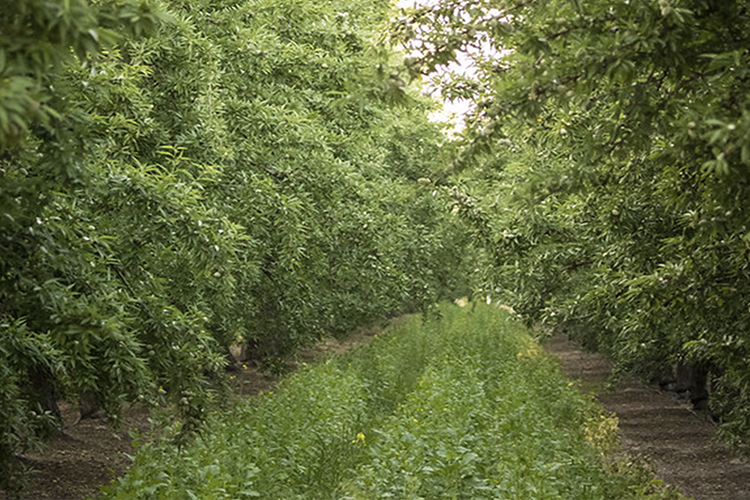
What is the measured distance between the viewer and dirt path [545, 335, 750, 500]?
527 inches

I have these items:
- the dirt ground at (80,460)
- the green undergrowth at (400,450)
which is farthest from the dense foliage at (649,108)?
the dirt ground at (80,460)

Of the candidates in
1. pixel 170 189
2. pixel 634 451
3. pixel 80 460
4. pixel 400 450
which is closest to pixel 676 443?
pixel 634 451

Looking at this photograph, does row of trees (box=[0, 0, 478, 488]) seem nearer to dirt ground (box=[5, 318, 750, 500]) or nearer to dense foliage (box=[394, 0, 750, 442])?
dense foliage (box=[394, 0, 750, 442])

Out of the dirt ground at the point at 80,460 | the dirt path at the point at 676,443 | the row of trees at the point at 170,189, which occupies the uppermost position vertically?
the row of trees at the point at 170,189

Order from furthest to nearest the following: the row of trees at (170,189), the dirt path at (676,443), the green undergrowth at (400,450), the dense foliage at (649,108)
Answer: the dirt path at (676,443) < the green undergrowth at (400,450) < the row of trees at (170,189) < the dense foliage at (649,108)

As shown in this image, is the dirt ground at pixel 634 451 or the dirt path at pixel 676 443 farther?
the dirt path at pixel 676 443

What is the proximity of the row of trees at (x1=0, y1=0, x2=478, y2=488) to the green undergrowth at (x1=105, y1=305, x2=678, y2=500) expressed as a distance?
2.60 ft

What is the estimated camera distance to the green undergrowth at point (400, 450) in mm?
7781

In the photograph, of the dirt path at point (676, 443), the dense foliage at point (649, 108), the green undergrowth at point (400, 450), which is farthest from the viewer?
the dirt path at point (676, 443)

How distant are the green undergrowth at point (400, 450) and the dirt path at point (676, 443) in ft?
4.01

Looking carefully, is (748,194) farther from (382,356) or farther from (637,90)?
(382,356)

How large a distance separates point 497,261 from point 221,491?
5739 mm

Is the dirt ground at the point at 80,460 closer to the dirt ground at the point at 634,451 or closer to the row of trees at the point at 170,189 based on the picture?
the dirt ground at the point at 634,451

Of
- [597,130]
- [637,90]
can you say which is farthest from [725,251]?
[637,90]
